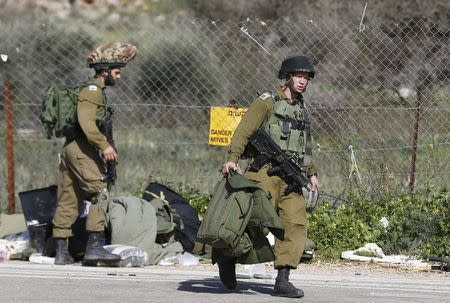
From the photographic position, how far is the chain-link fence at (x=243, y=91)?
11.9 meters

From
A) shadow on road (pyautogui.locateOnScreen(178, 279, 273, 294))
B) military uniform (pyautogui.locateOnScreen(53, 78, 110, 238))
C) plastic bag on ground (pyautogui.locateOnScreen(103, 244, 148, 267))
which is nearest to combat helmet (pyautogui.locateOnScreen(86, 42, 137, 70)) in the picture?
military uniform (pyautogui.locateOnScreen(53, 78, 110, 238))

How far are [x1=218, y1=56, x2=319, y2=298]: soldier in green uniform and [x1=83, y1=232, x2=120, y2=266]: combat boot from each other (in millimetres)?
1727

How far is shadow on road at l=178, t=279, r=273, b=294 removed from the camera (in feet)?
29.7

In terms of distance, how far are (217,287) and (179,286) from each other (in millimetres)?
281

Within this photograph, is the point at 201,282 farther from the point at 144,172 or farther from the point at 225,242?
the point at 144,172

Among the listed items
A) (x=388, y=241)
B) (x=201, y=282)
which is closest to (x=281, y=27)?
(x=388, y=241)

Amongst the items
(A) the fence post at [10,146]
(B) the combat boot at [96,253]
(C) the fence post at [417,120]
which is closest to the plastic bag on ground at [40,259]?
(B) the combat boot at [96,253]

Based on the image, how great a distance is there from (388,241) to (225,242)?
298cm

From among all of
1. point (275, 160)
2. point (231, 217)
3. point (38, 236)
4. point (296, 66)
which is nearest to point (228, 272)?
point (231, 217)

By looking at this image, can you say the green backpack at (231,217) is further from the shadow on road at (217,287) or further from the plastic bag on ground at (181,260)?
the plastic bag on ground at (181,260)

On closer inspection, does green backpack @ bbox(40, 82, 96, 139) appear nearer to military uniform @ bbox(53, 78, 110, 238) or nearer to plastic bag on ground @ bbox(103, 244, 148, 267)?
military uniform @ bbox(53, 78, 110, 238)

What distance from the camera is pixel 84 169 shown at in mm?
10562

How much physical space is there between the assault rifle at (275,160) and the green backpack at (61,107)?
2195 millimetres

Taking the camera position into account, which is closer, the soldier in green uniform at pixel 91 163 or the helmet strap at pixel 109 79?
the soldier in green uniform at pixel 91 163
